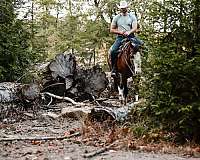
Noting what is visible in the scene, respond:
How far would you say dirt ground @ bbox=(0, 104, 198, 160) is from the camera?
6113 millimetres

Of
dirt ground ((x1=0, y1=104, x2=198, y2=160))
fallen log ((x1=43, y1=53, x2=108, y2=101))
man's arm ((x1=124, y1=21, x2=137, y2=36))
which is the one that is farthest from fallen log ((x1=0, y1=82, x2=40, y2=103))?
man's arm ((x1=124, y1=21, x2=137, y2=36))

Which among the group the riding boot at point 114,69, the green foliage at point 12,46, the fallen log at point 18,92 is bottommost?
the fallen log at point 18,92

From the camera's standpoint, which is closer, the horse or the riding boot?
the horse

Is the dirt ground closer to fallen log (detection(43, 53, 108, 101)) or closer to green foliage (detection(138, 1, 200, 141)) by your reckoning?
green foliage (detection(138, 1, 200, 141))

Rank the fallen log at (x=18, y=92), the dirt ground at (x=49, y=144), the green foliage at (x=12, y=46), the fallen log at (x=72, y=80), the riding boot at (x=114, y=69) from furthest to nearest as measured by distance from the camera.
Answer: the green foliage at (x=12, y=46)
the fallen log at (x=72, y=80)
the riding boot at (x=114, y=69)
the fallen log at (x=18, y=92)
the dirt ground at (x=49, y=144)

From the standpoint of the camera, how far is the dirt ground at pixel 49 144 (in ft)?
20.1

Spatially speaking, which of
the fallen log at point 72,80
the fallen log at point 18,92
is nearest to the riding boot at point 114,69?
the fallen log at point 72,80

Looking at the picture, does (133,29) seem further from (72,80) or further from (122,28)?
(72,80)

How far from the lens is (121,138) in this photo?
23.3 feet

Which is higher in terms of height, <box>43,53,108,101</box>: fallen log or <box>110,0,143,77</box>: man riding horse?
<box>110,0,143,77</box>: man riding horse

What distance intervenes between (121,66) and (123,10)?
1.37 meters

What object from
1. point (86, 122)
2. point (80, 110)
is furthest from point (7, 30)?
point (86, 122)

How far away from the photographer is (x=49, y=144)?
733 centimetres

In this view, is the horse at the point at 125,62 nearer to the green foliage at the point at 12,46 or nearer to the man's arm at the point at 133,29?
the man's arm at the point at 133,29
